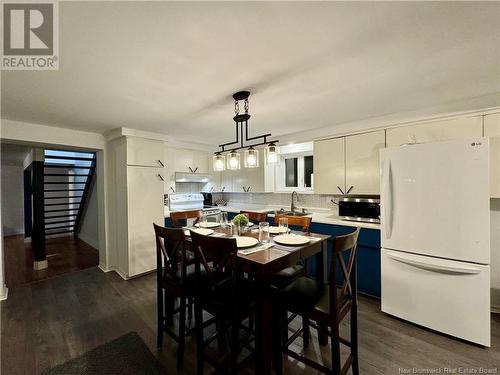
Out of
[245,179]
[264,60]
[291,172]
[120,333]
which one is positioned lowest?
[120,333]

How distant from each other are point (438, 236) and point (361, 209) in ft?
2.92

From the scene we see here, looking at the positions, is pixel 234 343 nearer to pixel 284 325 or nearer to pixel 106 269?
pixel 284 325

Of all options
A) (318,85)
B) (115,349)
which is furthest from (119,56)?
(115,349)

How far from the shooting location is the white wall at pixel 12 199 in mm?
5840

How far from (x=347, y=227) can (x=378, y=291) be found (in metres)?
0.78

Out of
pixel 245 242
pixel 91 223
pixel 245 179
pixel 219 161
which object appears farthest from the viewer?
pixel 91 223

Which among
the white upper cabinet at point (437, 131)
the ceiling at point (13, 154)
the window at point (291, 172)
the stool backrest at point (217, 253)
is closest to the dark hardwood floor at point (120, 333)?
the stool backrest at point (217, 253)

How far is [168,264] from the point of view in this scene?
5.86ft

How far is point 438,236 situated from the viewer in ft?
6.19

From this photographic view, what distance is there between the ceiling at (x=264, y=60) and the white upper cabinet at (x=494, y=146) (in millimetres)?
217

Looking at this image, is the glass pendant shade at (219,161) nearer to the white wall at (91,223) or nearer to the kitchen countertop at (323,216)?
the kitchen countertop at (323,216)

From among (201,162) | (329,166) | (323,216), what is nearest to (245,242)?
(323,216)

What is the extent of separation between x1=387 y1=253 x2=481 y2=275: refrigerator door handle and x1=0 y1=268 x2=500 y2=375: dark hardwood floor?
1.98 ft

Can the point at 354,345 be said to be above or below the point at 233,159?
below
